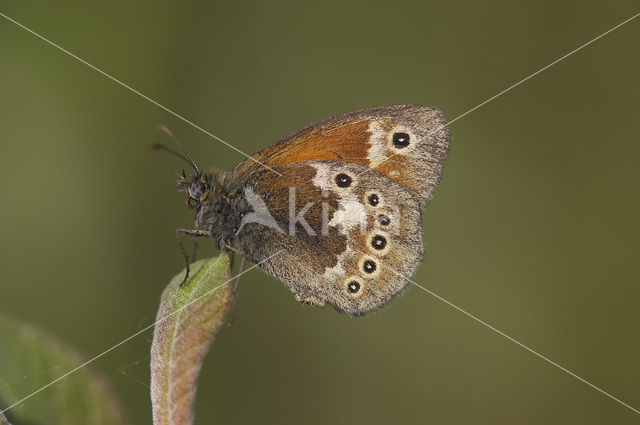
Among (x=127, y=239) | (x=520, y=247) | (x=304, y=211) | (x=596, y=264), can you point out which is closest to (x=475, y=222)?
(x=520, y=247)

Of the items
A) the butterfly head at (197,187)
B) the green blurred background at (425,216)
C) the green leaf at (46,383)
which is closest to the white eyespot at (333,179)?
the butterfly head at (197,187)

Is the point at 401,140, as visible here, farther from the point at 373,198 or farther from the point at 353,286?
the point at 353,286

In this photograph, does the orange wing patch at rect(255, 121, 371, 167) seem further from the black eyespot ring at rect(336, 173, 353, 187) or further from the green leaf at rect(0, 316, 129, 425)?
the green leaf at rect(0, 316, 129, 425)

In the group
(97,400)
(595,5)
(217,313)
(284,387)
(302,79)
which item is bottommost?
(284,387)

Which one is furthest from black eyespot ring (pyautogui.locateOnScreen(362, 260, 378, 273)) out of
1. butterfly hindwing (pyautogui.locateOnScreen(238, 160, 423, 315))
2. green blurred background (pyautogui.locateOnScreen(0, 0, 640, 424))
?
green blurred background (pyautogui.locateOnScreen(0, 0, 640, 424))

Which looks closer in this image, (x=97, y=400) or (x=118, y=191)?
(x=97, y=400)

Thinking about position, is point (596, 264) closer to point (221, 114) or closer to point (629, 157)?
point (629, 157)
